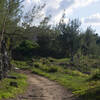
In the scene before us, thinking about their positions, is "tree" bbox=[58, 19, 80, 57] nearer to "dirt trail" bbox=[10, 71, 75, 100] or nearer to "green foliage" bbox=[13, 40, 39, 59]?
"green foliage" bbox=[13, 40, 39, 59]

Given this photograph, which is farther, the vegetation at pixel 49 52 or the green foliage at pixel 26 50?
the green foliage at pixel 26 50

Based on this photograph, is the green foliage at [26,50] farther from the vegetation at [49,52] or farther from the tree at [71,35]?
the tree at [71,35]

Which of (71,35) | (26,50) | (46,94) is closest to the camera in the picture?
(46,94)

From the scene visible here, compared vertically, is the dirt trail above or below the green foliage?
below

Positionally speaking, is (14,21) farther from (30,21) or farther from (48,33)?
(48,33)

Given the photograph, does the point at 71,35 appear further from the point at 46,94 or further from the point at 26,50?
the point at 46,94

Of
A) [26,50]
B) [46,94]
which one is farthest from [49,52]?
[46,94]

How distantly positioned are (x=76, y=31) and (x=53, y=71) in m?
16.6

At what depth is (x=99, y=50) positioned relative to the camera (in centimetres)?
4997

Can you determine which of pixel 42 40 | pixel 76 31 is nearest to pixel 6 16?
pixel 76 31

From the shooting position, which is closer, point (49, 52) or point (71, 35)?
point (71, 35)

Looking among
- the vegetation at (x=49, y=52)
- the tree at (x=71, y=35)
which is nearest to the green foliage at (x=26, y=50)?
the vegetation at (x=49, y=52)

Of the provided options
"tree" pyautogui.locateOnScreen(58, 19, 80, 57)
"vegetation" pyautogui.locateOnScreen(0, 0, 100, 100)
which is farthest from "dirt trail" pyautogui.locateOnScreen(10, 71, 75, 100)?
"tree" pyautogui.locateOnScreen(58, 19, 80, 57)

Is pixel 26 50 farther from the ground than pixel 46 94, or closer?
farther from the ground
